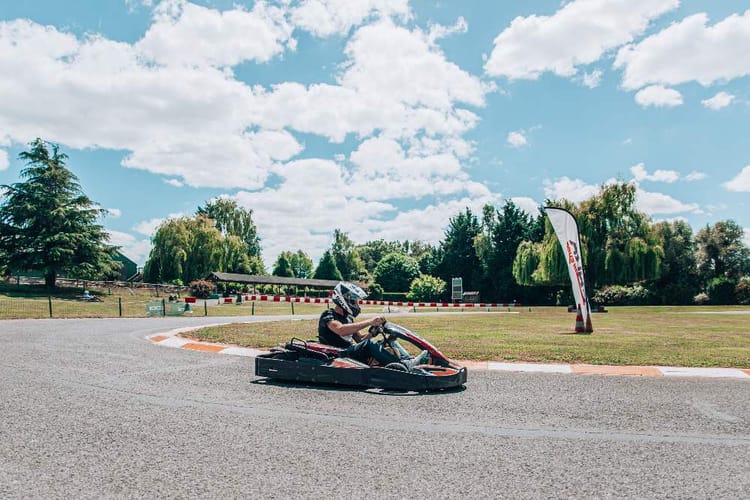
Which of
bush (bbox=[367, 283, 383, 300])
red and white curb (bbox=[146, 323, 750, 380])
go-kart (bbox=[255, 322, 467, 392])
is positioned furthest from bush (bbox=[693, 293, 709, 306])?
go-kart (bbox=[255, 322, 467, 392])

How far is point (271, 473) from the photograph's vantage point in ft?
13.0

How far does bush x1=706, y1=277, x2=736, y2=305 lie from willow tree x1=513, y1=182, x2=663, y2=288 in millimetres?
14486

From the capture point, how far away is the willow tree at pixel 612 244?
142 ft

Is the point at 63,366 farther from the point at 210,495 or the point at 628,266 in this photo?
the point at 628,266

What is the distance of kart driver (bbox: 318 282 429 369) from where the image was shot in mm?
7512

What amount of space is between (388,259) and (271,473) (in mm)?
79219

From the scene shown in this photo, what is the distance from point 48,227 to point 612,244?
50416 millimetres

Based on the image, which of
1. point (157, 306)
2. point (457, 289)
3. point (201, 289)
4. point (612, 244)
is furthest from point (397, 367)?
point (457, 289)

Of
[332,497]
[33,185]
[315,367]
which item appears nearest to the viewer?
[332,497]

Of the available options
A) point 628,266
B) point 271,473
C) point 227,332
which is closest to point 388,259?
point 628,266

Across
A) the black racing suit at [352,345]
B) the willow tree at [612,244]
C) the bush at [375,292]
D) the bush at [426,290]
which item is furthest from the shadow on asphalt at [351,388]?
the bush at [375,292]

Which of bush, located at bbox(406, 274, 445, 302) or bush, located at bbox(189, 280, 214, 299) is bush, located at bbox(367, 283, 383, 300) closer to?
bush, located at bbox(406, 274, 445, 302)

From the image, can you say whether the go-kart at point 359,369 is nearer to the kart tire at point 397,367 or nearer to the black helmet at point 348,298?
the kart tire at point 397,367

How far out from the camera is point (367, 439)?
→ 191 inches
